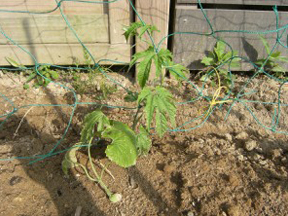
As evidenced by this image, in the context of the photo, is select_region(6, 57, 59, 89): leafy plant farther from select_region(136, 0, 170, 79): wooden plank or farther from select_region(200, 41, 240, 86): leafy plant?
select_region(200, 41, 240, 86): leafy plant

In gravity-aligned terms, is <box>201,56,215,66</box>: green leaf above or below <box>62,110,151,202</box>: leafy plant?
above

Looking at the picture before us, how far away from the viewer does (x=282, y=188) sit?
4.63ft

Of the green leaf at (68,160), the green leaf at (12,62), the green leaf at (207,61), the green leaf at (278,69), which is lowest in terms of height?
the green leaf at (68,160)

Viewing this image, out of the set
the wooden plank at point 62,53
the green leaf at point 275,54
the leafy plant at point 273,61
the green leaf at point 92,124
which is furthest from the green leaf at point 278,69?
the green leaf at point 92,124

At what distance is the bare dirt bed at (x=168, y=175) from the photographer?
4.47 feet

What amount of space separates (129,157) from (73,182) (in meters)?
0.47

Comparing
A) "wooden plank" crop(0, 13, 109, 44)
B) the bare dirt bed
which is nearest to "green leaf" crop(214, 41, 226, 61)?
the bare dirt bed

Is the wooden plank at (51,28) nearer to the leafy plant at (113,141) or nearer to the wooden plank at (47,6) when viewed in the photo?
the wooden plank at (47,6)

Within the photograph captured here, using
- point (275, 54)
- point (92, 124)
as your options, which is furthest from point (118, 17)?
point (275, 54)

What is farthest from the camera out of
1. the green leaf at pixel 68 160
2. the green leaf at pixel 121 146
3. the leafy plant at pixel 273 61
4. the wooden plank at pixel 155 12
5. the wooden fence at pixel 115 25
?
the leafy plant at pixel 273 61

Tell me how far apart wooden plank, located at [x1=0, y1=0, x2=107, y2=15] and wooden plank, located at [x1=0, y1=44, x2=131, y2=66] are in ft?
0.95

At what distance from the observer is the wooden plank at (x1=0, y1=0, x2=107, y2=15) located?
209cm

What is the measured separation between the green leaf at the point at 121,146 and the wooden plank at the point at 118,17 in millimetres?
1082

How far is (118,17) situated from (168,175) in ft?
4.41
